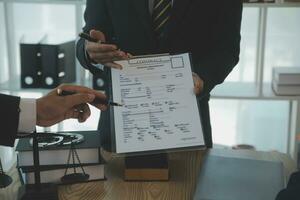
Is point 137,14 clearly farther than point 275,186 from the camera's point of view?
Yes

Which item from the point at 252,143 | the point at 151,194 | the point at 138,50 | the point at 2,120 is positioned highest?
the point at 138,50

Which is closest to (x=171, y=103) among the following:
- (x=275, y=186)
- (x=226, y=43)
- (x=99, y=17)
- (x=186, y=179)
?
(x=186, y=179)

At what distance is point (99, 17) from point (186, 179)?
2.52 ft

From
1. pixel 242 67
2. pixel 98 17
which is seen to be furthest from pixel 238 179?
→ pixel 242 67

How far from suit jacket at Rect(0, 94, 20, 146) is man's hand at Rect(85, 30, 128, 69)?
13.1 inches

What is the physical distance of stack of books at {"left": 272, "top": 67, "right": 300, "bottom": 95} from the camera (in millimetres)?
2867

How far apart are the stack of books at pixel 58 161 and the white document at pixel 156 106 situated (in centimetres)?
12

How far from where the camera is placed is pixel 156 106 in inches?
52.4

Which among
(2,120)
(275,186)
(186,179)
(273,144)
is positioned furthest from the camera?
(273,144)

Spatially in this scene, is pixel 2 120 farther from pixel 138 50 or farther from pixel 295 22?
pixel 295 22

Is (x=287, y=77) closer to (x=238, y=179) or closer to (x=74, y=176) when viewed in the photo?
(x=238, y=179)

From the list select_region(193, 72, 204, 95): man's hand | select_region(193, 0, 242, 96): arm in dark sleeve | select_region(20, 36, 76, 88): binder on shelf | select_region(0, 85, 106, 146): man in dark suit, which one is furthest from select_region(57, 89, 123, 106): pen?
select_region(20, 36, 76, 88): binder on shelf

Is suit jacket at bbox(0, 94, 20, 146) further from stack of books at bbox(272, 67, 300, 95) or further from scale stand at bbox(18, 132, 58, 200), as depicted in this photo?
stack of books at bbox(272, 67, 300, 95)

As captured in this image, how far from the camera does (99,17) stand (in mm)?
1880
